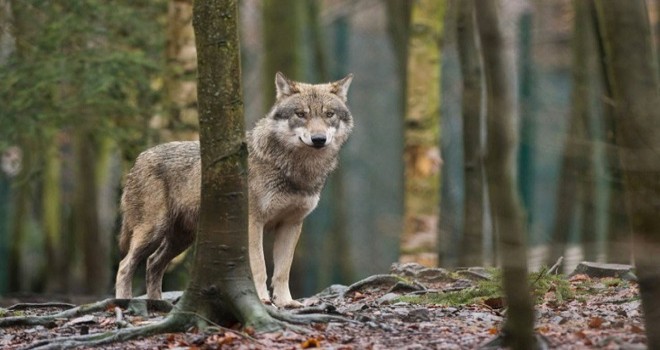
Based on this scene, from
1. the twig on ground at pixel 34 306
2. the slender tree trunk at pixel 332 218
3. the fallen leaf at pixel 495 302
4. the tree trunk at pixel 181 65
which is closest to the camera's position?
the fallen leaf at pixel 495 302

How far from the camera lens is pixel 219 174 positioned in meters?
7.45

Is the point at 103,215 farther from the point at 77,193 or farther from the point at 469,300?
the point at 469,300

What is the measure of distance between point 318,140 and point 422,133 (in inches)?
479

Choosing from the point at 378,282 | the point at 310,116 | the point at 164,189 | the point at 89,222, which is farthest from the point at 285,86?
the point at 89,222

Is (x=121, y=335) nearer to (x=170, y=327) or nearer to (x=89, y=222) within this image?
(x=170, y=327)

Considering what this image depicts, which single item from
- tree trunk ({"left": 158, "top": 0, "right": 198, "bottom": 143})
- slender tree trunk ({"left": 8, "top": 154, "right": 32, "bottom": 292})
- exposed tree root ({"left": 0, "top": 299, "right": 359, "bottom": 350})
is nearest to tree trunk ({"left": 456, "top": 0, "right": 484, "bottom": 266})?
tree trunk ({"left": 158, "top": 0, "right": 198, "bottom": 143})

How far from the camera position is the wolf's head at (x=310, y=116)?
32.8ft

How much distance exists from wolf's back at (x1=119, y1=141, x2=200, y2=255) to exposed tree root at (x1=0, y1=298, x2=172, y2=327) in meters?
1.39

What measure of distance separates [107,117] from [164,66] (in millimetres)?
1278

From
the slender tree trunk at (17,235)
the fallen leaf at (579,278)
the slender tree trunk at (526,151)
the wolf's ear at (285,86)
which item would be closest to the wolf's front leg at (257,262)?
the wolf's ear at (285,86)

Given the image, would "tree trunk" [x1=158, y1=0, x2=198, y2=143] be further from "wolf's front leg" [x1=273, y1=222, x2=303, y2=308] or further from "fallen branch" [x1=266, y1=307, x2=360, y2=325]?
"fallen branch" [x1=266, y1=307, x2=360, y2=325]

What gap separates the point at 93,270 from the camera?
20.0m

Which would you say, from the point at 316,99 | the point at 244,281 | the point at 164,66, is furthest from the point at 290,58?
the point at 244,281

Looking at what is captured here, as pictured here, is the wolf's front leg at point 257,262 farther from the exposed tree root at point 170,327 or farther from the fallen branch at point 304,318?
the fallen branch at point 304,318
